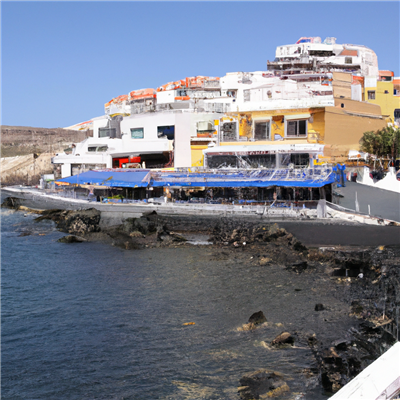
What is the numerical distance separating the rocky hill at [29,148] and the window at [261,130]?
3811cm

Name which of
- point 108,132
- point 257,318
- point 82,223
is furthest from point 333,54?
point 257,318

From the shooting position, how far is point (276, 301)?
1334 cm

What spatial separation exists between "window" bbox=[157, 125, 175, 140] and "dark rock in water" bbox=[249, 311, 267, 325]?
35794mm

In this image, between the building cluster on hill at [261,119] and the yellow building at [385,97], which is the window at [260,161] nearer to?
the building cluster on hill at [261,119]

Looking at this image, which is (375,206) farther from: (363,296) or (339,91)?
(339,91)

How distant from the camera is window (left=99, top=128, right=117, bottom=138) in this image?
52.1 m

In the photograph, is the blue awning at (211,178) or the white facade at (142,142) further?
the white facade at (142,142)

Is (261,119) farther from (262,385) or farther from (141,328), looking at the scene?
(262,385)

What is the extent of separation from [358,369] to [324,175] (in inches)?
860

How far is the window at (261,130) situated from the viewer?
120 feet

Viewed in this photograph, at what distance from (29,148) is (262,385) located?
94.7m

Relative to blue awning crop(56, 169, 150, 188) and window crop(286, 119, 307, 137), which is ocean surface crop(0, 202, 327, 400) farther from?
window crop(286, 119, 307, 137)

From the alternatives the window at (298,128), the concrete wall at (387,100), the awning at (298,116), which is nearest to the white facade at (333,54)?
the concrete wall at (387,100)

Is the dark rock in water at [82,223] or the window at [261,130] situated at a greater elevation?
→ the window at [261,130]
